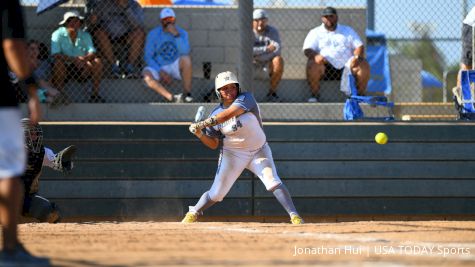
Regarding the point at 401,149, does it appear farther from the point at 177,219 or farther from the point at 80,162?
the point at 80,162

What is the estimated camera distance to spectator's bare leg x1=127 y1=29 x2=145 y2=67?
1323 centimetres

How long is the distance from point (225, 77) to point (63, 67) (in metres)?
2.99

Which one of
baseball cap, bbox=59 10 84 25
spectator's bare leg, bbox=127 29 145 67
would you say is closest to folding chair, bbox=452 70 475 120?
spectator's bare leg, bbox=127 29 145 67

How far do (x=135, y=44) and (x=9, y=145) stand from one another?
7255mm

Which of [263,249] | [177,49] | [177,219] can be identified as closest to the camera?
[263,249]

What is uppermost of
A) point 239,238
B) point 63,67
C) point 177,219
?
point 63,67

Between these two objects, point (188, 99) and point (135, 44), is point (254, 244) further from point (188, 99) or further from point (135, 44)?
point (135, 44)

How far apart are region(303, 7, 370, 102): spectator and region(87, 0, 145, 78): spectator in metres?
2.24

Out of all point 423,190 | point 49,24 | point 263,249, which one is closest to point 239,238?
point 263,249

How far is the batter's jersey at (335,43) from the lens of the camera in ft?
43.8

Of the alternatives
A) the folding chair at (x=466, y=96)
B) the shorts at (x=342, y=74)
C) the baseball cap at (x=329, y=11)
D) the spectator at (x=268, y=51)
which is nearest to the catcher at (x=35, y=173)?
the spectator at (x=268, y=51)

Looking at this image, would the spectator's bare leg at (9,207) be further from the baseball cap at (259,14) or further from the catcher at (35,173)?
the baseball cap at (259,14)

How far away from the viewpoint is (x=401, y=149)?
41.7 ft

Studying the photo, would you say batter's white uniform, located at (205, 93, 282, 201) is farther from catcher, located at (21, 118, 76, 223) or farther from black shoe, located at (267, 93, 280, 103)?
black shoe, located at (267, 93, 280, 103)
